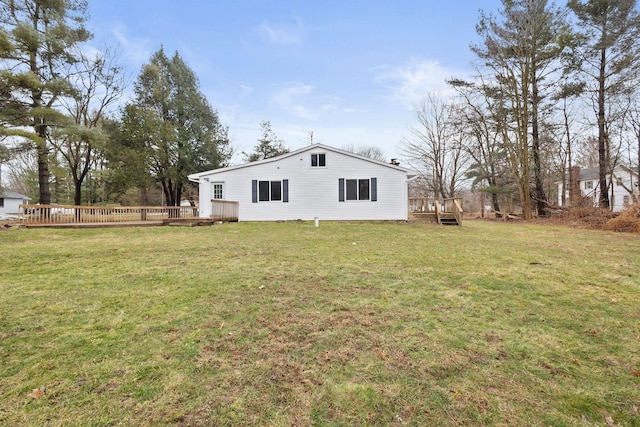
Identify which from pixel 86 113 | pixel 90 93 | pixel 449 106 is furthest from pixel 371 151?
pixel 86 113

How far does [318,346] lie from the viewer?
2459mm

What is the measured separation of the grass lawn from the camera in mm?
1724

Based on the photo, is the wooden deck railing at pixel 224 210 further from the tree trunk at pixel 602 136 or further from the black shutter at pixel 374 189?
the tree trunk at pixel 602 136

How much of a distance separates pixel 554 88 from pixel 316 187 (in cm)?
1631

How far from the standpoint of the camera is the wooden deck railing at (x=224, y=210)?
13.7 metres

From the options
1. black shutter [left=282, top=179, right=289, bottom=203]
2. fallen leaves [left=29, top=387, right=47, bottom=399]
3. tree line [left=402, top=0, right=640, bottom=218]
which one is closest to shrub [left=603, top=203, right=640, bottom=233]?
tree line [left=402, top=0, right=640, bottom=218]

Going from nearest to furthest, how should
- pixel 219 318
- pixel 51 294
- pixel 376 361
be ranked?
pixel 376 361
pixel 219 318
pixel 51 294

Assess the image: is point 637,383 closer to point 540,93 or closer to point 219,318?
point 219,318

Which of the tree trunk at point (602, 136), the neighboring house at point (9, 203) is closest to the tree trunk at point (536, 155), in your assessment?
the tree trunk at point (602, 136)

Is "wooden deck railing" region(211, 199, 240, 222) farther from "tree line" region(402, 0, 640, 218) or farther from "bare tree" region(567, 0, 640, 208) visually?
"bare tree" region(567, 0, 640, 208)

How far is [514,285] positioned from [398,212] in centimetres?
1079

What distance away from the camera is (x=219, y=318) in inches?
118

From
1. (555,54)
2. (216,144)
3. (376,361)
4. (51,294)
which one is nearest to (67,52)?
(216,144)

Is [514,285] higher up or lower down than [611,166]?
lower down
